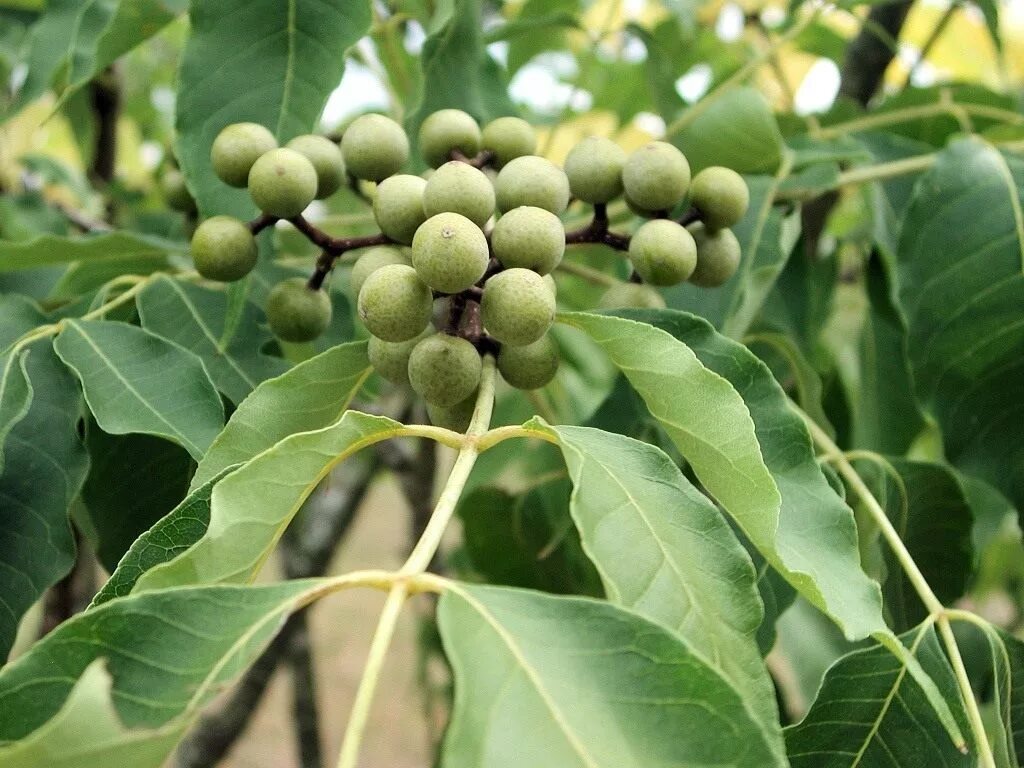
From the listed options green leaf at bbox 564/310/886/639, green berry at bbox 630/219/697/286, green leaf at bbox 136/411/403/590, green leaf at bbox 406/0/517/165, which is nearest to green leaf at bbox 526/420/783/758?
green leaf at bbox 564/310/886/639

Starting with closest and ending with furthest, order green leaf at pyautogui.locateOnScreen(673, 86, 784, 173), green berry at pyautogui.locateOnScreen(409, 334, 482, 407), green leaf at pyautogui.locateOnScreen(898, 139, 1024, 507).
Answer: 1. green berry at pyautogui.locateOnScreen(409, 334, 482, 407)
2. green leaf at pyautogui.locateOnScreen(898, 139, 1024, 507)
3. green leaf at pyautogui.locateOnScreen(673, 86, 784, 173)

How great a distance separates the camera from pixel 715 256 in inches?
Answer: 32.2

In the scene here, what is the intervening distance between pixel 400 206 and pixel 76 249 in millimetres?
347

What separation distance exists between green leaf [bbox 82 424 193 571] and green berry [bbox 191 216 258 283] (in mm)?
138

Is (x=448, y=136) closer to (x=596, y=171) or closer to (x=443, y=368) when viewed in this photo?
(x=596, y=171)

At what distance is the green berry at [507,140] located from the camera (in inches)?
33.4

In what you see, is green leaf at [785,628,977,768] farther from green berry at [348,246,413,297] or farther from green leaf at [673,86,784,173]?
green leaf at [673,86,784,173]

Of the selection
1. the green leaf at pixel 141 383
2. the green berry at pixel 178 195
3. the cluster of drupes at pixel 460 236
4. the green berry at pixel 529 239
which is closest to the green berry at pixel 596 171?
the cluster of drupes at pixel 460 236

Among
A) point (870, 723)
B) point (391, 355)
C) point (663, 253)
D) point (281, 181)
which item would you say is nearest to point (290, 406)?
point (391, 355)

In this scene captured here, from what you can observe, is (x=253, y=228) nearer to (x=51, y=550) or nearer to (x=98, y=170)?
(x=51, y=550)

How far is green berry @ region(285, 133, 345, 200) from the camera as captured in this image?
803 millimetres

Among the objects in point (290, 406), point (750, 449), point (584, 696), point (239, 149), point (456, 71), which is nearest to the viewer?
point (584, 696)

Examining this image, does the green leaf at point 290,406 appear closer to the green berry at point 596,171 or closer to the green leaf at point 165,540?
the green leaf at point 165,540

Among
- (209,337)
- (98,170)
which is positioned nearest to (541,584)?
(209,337)
